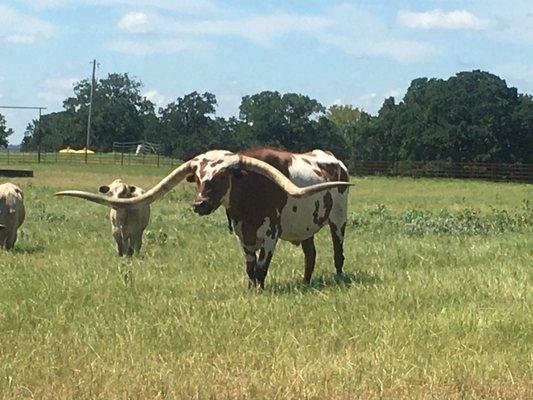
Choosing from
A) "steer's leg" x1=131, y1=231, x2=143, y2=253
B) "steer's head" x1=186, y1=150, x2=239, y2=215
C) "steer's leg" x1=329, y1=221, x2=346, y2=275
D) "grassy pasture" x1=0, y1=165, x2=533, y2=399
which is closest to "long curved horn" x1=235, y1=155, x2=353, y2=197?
"steer's head" x1=186, y1=150, x2=239, y2=215

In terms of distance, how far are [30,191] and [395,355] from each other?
31742 mm

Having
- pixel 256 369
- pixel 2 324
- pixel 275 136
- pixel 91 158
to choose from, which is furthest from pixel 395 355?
pixel 275 136

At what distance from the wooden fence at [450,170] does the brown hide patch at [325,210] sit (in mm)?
60224

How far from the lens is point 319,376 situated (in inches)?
238

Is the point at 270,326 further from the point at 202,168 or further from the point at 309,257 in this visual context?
the point at 309,257

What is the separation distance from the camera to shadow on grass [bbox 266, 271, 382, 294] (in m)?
10.1

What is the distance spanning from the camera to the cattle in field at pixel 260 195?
9438 mm

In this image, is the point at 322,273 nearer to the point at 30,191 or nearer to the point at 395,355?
the point at 395,355

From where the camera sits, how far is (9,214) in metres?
15.8

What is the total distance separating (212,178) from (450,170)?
6633cm

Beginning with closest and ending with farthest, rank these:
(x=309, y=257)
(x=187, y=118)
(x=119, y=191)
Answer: (x=309, y=257) → (x=119, y=191) → (x=187, y=118)

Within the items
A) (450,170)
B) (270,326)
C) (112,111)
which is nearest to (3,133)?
(112,111)

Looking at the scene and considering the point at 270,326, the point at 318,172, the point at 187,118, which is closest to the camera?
the point at 270,326

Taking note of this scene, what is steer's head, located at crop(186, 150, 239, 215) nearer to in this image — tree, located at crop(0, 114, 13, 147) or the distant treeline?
the distant treeline
